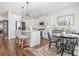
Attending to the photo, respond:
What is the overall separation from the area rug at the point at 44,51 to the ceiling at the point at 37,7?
0.56 metres

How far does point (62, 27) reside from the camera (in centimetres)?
211

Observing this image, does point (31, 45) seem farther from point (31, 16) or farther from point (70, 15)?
point (70, 15)

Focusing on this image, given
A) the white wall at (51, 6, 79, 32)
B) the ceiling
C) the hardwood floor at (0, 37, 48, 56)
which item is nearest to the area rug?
the hardwood floor at (0, 37, 48, 56)

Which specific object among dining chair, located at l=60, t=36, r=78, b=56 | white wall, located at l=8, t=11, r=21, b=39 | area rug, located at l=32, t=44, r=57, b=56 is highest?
white wall, located at l=8, t=11, r=21, b=39

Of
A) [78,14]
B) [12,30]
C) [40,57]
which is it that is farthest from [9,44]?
[78,14]

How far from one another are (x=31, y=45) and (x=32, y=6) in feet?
2.10

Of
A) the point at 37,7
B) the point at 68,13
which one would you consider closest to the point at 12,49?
the point at 37,7

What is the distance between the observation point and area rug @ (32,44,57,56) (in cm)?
213

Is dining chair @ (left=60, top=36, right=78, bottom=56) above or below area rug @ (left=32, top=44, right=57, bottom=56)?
above

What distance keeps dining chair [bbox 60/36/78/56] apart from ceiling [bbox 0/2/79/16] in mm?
496

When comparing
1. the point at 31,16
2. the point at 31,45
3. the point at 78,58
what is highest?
the point at 31,16

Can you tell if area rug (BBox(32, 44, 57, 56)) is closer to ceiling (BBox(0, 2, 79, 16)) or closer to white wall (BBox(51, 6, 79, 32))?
white wall (BBox(51, 6, 79, 32))

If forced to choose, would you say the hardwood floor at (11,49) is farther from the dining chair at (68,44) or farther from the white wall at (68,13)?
the white wall at (68,13)

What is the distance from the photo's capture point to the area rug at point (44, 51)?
2.13m
